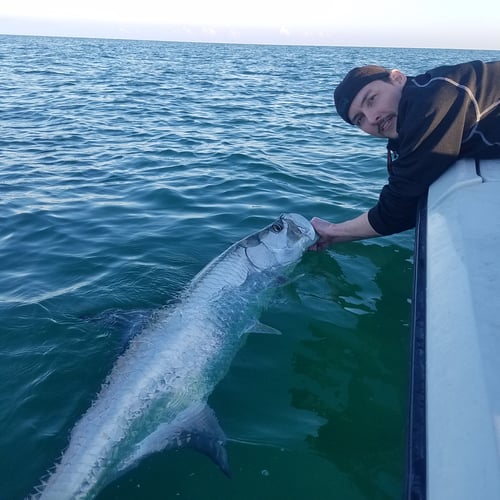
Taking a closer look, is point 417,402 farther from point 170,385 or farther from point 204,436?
point 170,385

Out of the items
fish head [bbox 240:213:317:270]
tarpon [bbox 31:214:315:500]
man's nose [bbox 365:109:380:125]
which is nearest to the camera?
tarpon [bbox 31:214:315:500]

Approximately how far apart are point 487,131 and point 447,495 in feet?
12.0

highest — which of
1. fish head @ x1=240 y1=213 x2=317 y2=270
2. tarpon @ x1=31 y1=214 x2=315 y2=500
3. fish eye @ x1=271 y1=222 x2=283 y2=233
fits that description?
fish eye @ x1=271 y1=222 x2=283 y2=233

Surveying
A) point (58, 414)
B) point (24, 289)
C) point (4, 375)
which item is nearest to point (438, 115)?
point (58, 414)

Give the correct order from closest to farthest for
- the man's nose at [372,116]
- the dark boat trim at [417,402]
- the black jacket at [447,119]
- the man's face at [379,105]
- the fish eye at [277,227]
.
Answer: the dark boat trim at [417,402], the black jacket at [447,119], the man's face at [379,105], the man's nose at [372,116], the fish eye at [277,227]

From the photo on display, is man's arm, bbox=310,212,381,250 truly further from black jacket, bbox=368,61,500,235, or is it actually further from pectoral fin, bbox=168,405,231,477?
pectoral fin, bbox=168,405,231,477

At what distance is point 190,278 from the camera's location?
22.2 ft

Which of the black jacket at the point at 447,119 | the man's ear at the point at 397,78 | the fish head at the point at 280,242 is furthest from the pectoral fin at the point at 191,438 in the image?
the man's ear at the point at 397,78

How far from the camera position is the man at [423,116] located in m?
4.59

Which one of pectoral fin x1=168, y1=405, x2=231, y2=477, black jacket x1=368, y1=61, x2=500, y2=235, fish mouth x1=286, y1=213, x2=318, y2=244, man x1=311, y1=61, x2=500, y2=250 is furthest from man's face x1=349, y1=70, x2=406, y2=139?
pectoral fin x1=168, y1=405, x2=231, y2=477

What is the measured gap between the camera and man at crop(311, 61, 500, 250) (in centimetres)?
→ 459

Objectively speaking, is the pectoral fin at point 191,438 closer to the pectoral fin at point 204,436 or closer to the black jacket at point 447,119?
the pectoral fin at point 204,436

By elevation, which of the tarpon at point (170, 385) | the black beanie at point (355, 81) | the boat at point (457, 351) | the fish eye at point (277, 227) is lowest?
the tarpon at point (170, 385)

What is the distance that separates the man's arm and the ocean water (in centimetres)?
39
